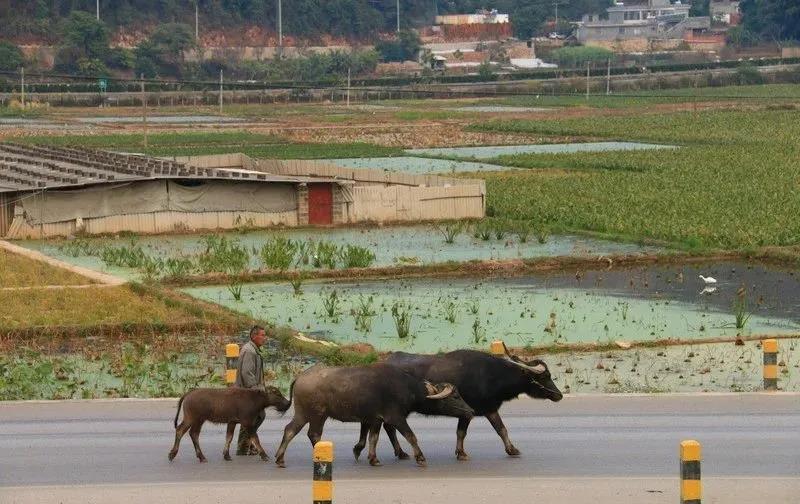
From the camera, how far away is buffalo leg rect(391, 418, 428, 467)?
15.9 meters

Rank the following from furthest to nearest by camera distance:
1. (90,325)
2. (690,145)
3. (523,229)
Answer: (690,145) → (523,229) → (90,325)

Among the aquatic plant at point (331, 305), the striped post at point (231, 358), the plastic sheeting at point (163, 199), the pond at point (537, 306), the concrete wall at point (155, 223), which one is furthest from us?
the plastic sheeting at point (163, 199)

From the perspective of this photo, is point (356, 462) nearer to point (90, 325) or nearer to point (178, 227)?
point (90, 325)

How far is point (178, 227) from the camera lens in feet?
145

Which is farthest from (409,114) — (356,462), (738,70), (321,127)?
(356,462)

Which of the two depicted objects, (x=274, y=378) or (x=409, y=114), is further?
(x=409, y=114)

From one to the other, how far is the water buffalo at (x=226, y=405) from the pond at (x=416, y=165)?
145 feet

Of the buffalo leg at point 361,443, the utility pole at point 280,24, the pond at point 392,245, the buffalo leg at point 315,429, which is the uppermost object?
the utility pole at point 280,24

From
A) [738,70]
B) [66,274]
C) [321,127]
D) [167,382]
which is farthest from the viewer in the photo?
[738,70]

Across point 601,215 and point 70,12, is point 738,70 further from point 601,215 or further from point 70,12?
point 601,215

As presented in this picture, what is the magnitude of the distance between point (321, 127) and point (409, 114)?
12.2m

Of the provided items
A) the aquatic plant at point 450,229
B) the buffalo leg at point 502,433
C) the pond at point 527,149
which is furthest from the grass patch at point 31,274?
the pond at point 527,149

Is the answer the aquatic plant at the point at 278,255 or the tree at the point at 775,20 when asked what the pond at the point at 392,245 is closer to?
the aquatic plant at the point at 278,255

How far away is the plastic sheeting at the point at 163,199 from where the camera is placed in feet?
140
